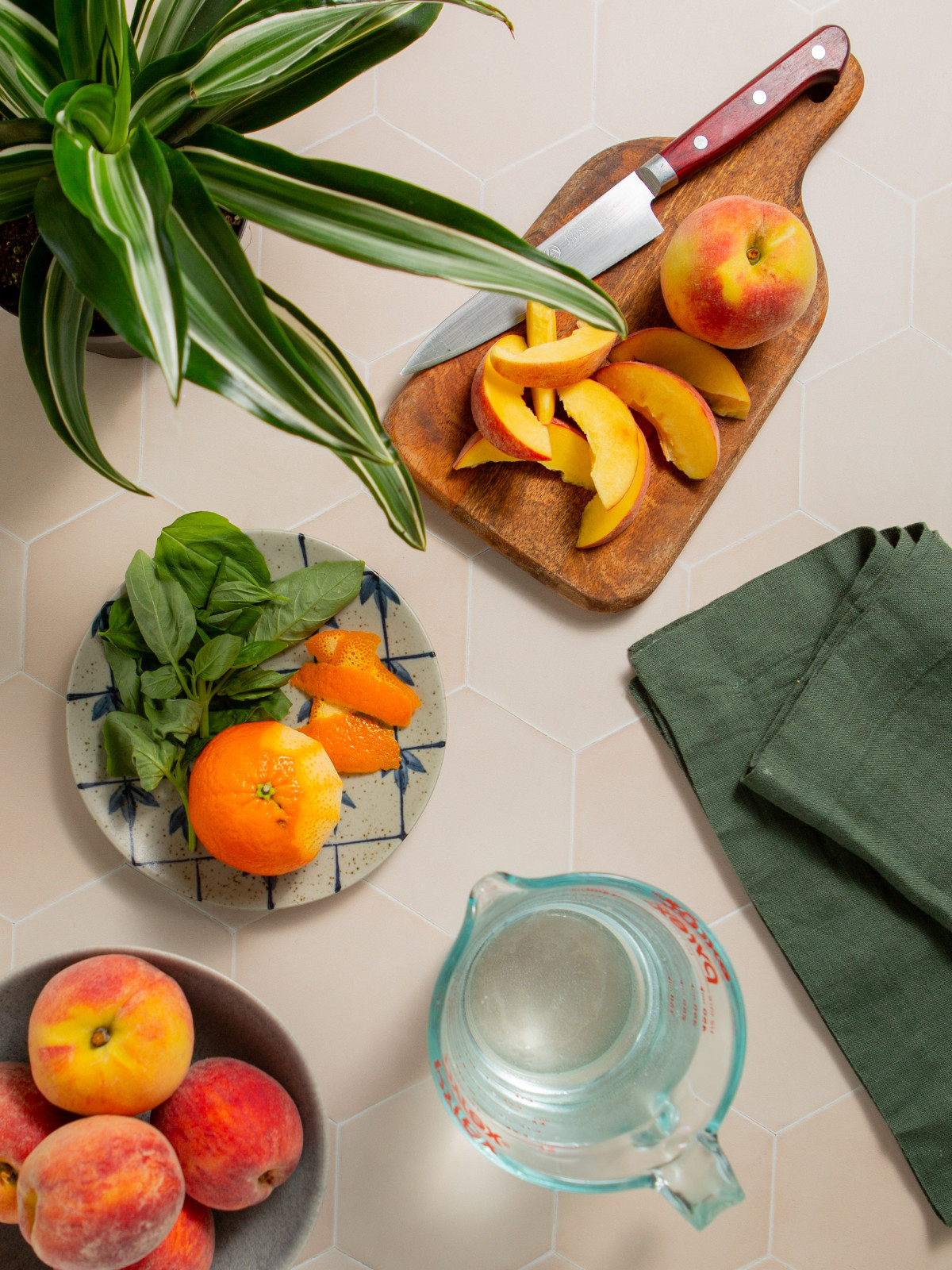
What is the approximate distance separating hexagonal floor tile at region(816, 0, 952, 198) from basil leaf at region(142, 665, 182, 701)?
2.67ft

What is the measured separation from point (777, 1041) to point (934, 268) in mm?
775

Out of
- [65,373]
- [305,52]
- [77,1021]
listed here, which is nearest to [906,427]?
[305,52]

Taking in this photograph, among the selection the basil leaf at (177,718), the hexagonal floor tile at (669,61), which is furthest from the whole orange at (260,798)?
the hexagonal floor tile at (669,61)

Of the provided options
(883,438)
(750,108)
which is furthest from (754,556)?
(750,108)

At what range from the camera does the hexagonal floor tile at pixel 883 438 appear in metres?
0.94

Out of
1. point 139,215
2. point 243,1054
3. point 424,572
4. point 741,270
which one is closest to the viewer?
point 139,215

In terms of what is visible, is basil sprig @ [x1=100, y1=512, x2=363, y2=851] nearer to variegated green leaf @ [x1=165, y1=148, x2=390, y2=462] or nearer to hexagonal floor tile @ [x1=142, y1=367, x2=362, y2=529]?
hexagonal floor tile @ [x1=142, y1=367, x2=362, y2=529]

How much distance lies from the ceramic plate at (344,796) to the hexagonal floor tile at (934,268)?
605 mm

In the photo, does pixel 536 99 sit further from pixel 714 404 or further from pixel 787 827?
pixel 787 827

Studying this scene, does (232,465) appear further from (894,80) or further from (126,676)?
(894,80)

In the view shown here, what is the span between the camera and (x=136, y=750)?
739 millimetres

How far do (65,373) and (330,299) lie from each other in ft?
1.18

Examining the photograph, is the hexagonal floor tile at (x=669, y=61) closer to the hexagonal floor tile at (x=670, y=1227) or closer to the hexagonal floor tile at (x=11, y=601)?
the hexagonal floor tile at (x=11, y=601)

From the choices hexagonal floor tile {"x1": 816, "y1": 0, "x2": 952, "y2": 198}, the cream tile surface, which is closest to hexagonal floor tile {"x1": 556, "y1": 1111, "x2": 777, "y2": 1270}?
the cream tile surface
